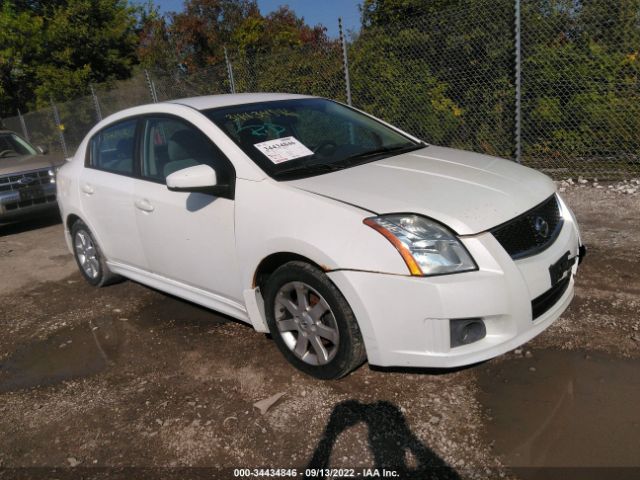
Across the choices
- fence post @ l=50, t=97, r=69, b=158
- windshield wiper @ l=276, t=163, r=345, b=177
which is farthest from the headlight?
fence post @ l=50, t=97, r=69, b=158

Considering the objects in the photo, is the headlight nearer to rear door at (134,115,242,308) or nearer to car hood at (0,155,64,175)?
rear door at (134,115,242,308)

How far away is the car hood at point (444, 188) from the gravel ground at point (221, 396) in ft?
2.99

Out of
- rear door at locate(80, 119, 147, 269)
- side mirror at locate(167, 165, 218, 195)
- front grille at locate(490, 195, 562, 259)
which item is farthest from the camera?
rear door at locate(80, 119, 147, 269)

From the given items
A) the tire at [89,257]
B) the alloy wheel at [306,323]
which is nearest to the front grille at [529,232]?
the alloy wheel at [306,323]

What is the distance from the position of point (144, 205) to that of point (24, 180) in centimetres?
489

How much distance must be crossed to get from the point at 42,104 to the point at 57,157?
41.1 ft

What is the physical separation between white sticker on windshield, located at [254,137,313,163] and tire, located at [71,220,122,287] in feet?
7.12

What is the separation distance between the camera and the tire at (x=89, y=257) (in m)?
4.84

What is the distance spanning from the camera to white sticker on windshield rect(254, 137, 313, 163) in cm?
334

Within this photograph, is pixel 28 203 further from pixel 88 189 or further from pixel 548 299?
pixel 548 299

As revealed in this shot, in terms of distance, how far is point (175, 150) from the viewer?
12.3 ft

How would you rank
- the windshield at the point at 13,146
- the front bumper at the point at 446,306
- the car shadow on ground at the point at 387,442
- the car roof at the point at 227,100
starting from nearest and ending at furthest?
the car shadow on ground at the point at 387,442, the front bumper at the point at 446,306, the car roof at the point at 227,100, the windshield at the point at 13,146

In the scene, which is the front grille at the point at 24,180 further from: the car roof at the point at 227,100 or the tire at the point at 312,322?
the tire at the point at 312,322

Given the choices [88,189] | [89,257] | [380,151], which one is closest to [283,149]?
[380,151]
